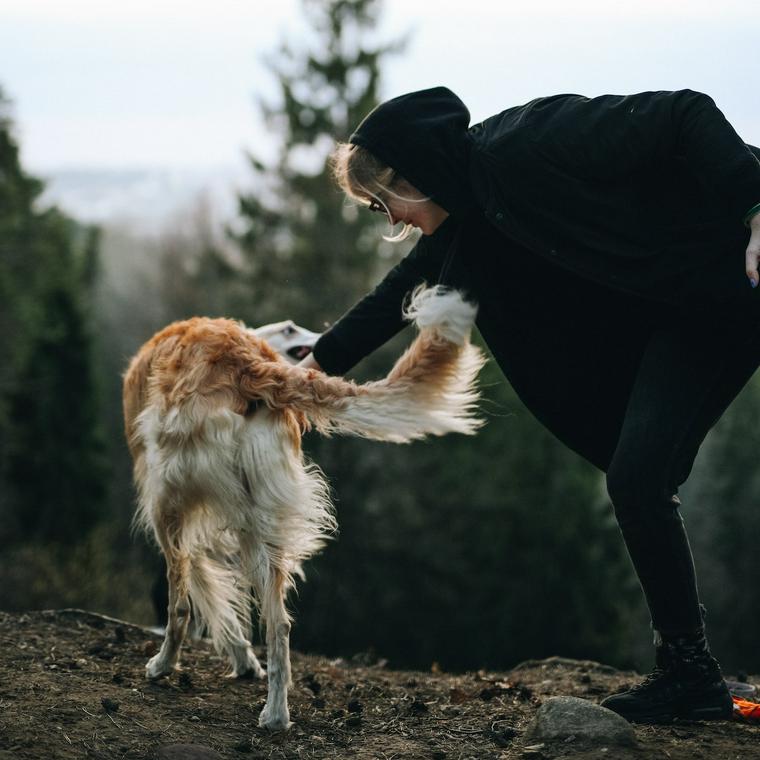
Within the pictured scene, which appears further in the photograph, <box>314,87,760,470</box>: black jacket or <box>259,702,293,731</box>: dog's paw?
<box>259,702,293,731</box>: dog's paw

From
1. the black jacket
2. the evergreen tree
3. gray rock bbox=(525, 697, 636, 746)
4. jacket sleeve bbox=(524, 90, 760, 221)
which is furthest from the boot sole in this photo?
the evergreen tree

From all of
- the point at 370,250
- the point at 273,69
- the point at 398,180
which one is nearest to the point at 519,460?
the point at 370,250

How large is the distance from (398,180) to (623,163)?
2.48 ft

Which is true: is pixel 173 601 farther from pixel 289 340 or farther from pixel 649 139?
pixel 649 139

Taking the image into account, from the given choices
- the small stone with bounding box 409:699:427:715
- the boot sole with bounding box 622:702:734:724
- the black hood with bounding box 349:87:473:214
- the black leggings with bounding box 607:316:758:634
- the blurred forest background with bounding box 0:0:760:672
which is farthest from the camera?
the blurred forest background with bounding box 0:0:760:672

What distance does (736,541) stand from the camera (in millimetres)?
26859

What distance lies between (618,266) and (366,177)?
900 millimetres

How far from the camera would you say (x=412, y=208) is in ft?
10.8

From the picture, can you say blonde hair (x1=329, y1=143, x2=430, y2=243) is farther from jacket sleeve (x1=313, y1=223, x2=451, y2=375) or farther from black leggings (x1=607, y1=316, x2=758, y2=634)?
black leggings (x1=607, y1=316, x2=758, y2=634)

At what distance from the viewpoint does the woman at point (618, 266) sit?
287 cm

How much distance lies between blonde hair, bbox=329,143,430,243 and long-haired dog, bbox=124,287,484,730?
37 cm

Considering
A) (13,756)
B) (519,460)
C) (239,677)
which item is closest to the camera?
(13,756)

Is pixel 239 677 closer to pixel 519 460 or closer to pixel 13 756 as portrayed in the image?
pixel 13 756

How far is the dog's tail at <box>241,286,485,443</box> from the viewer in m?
3.26
